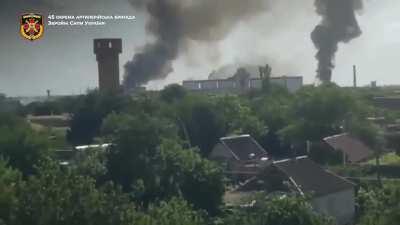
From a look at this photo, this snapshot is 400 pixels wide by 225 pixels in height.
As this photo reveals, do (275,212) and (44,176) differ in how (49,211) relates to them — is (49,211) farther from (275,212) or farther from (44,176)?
(275,212)

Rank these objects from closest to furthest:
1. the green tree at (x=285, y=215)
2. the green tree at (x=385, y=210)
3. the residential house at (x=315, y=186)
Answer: the green tree at (x=385, y=210) < the green tree at (x=285, y=215) < the residential house at (x=315, y=186)

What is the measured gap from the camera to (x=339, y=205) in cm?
2262

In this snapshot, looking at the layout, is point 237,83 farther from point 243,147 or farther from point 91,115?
point 243,147

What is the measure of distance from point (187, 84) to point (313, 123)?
32795 millimetres

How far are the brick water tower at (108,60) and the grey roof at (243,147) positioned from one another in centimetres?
1817

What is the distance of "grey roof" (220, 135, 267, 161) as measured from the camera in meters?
34.2

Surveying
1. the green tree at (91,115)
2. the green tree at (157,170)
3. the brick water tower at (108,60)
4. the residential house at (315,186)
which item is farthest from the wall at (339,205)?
the brick water tower at (108,60)

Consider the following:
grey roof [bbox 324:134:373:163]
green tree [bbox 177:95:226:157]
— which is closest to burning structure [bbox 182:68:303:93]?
green tree [bbox 177:95:226:157]

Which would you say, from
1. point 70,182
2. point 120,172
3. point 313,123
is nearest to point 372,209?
point 70,182

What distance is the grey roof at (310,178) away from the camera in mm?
21844

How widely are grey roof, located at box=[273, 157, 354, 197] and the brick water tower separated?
1185 inches

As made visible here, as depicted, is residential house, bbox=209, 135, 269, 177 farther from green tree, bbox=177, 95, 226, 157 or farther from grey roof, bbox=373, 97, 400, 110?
grey roof, bbox=373, 97, 400, 110

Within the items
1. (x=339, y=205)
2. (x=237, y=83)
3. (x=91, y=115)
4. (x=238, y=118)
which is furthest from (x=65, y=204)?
(x=237, y=83)

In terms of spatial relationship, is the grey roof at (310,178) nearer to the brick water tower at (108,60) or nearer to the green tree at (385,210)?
the green tree at (385,210)
